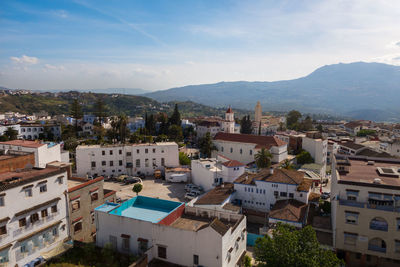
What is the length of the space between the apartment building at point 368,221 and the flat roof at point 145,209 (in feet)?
38.8

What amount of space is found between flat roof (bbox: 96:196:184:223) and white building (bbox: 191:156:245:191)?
575 inches

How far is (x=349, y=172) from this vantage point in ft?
71.2

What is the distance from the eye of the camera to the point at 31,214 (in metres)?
16.3

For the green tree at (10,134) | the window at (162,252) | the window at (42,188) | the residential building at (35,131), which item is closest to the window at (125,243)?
the window at (162,252)

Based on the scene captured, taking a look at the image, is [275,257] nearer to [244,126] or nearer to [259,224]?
[259,224]

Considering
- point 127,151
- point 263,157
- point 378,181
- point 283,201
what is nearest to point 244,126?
point 263,157

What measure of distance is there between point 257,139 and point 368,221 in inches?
1239

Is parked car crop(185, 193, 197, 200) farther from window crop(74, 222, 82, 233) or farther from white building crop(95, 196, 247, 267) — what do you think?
window crop(74, 222, 82, 233)

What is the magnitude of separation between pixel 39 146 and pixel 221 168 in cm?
2220

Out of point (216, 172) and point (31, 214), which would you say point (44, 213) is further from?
point (216, 172)

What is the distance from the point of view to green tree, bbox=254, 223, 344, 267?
12586 millimetres

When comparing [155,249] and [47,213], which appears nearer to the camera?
[155,249]

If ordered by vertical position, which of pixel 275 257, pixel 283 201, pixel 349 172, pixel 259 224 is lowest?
pixel 259 224

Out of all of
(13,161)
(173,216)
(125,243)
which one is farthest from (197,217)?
(13,161)
